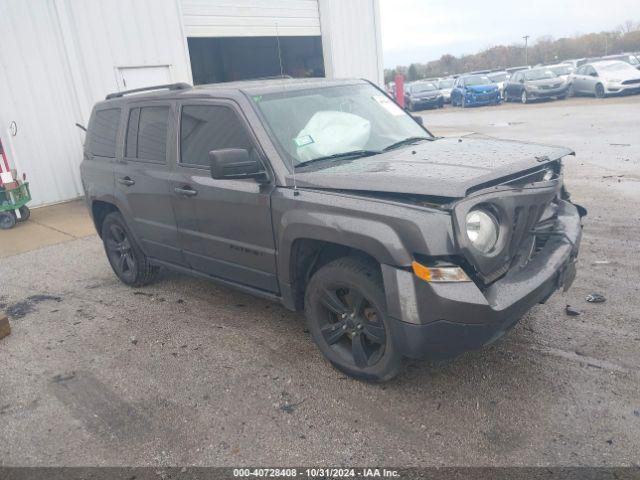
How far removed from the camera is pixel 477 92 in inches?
1018

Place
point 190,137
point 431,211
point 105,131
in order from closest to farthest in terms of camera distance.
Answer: point 431,211 → point 190,137 → point 105,131

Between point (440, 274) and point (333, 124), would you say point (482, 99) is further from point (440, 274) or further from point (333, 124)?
point (440, 274)

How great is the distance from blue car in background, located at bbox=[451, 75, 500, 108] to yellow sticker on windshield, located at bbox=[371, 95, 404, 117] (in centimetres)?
2303

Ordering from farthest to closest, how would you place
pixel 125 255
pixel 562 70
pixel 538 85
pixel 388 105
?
pixel 562 70
pixel 538 85
pixel 125 255
pixel 388 105

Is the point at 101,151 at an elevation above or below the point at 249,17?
below

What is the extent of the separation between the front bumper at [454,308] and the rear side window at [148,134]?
8.09ft

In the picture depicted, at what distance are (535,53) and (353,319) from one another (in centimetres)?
5307

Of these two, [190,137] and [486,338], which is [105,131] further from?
[486,338]

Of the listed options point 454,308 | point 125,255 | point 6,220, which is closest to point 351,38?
point 6,220

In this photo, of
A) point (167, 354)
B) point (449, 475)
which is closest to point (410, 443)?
point (449, 475)

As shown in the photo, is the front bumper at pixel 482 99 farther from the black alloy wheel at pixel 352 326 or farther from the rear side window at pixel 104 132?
the black alloy wheel at pixel 352 326

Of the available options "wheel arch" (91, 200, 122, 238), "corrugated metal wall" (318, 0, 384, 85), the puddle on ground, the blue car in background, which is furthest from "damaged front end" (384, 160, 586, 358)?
the blue car in background

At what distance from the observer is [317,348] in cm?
391

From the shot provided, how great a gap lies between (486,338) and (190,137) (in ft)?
8.72
